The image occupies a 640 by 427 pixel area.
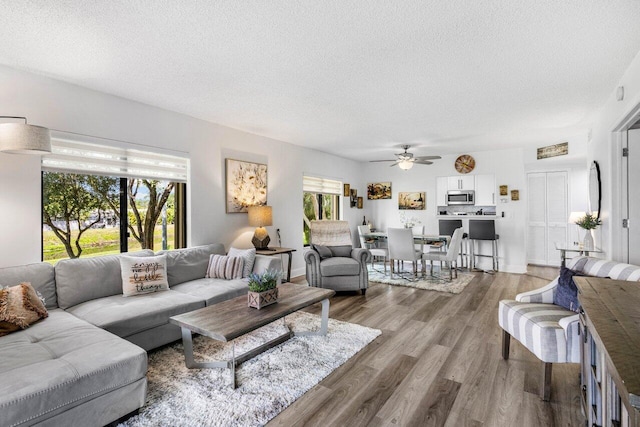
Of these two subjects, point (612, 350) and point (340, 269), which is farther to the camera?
point (340, 269)

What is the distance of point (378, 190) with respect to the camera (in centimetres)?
777

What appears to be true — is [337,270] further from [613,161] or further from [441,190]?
[441,190]

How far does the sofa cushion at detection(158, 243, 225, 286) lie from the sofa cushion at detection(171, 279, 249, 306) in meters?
0.09

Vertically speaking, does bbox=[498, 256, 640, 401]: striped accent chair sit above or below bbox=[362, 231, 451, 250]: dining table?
below

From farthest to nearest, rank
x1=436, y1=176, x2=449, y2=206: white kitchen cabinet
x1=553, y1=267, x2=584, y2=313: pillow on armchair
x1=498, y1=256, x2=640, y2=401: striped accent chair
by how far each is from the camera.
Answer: x1=436, y1=176, x2=449, y2=206: white kitchen cabinet, x1=553, y1=267, x2=584, y2=313: pillow on armchair, x1=498, y1=256, x2=640, y2=401: striped accent chair

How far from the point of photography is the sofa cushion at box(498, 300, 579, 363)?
1.96 metres

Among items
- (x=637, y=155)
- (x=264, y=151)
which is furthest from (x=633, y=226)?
(x=264, y=151)

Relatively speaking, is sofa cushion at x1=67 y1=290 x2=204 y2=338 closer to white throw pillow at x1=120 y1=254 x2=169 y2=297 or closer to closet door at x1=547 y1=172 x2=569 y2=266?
white throw pillow at x1=120 y1=254 x2=169 y2=297

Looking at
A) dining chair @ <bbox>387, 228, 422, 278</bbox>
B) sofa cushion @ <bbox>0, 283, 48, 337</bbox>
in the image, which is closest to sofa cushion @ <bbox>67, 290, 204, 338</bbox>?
sofa cushion @ <bbox>0, 283, 48, 337</bbox>

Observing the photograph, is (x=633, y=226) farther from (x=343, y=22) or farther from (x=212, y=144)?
(x=212, y=144)

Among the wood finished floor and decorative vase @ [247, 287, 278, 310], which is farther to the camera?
decorative vase @ [247, 287, 278, 310]

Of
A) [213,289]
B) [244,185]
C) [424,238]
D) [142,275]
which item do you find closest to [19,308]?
[142,275]

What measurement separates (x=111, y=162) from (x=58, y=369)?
7.96 feet

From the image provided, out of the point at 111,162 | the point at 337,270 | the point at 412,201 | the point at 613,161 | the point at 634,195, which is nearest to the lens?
the point at 634,195
